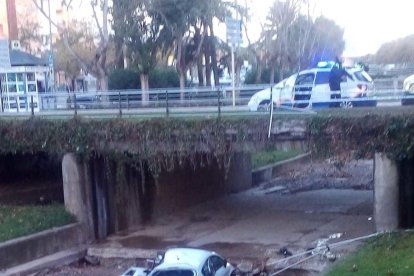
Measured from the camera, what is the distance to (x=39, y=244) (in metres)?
24.5

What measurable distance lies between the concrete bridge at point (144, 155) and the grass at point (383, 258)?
4.81 feet

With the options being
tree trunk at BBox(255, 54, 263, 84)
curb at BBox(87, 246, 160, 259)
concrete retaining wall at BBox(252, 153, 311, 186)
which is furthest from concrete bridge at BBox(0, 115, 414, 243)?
tree trunk at BBox(255, 54, 263, 84)

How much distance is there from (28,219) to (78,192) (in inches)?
83.9

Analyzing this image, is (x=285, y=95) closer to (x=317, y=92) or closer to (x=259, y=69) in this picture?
(x=317, y=92)

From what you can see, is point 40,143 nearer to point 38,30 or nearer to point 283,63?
point 283,63

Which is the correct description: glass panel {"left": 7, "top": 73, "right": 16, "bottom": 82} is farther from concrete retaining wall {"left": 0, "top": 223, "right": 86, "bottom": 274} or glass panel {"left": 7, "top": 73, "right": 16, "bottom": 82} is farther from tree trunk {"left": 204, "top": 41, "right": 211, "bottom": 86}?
concrete retaining wall {"left": 0, "top": 223, "right": 86, "bottom": 274}

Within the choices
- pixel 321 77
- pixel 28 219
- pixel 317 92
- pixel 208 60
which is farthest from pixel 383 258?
pixel 208 60

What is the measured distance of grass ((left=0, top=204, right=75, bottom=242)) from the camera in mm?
24594

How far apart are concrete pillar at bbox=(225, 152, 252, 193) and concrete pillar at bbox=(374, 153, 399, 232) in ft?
46.3

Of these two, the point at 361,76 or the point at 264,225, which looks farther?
the point at 361,76

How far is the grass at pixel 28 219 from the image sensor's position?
80.7 feet

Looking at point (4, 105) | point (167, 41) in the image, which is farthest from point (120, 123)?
point (167, 41)

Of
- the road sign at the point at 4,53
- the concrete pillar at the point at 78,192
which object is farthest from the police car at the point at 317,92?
the road sign at the point at 4,53

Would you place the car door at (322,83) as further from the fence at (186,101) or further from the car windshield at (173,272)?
the car windshield at (173,272)
